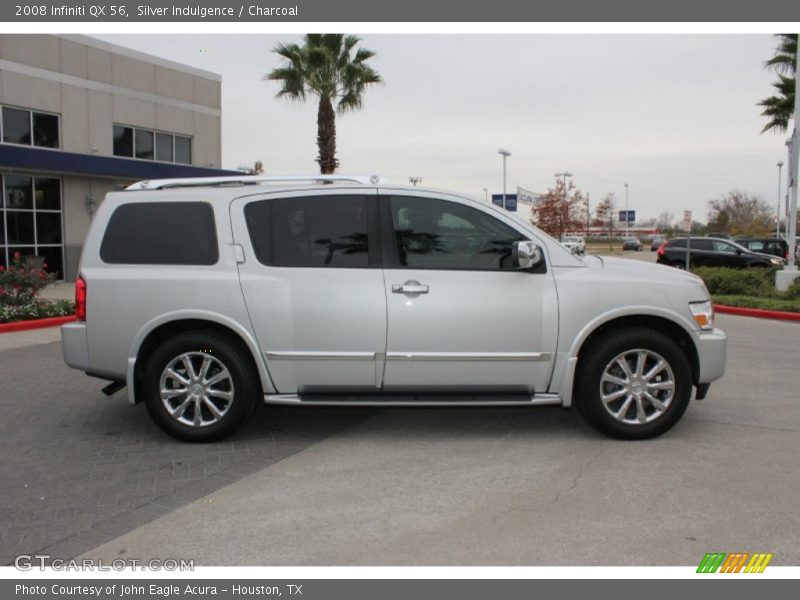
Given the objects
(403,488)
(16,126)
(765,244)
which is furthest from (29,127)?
(765,244)

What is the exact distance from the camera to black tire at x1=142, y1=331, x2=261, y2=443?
5.25m

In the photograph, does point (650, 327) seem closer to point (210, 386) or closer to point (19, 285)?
point (210, 386)

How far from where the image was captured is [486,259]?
5.30m

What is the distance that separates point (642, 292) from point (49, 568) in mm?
4138

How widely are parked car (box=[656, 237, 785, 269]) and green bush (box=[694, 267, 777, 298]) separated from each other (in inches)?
317

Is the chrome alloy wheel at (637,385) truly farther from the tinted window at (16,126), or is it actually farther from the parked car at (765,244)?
the parked car at (765,244)

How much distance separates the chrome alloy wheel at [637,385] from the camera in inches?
208

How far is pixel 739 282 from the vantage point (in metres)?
16.7

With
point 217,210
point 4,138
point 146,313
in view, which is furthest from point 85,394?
point 4,138

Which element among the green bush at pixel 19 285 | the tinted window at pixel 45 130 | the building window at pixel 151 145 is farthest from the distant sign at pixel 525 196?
the green bush at pixel 19 285

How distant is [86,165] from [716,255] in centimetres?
2077

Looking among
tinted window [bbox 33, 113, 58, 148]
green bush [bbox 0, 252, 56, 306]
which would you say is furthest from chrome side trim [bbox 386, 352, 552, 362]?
tinted window [bbox 33, 113, 58, 148]

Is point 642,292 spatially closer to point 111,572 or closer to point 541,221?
point 111,572

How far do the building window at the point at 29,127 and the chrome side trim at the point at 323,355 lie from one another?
58.4ft
